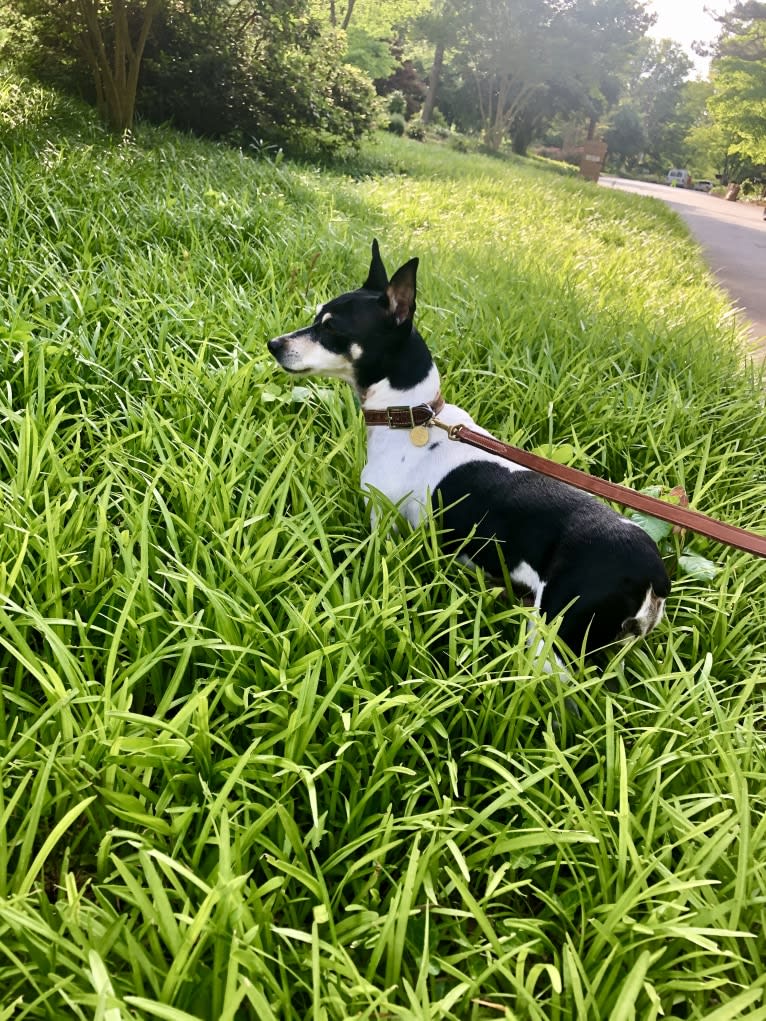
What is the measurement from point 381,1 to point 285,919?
2846 centimetres

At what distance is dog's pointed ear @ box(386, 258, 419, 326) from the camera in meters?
2.05

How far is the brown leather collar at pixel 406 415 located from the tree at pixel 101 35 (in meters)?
6.67

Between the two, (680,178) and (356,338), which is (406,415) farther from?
(680,178)

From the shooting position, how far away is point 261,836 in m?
1.26

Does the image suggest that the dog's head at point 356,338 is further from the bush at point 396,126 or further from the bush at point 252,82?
the bush at point 396,126

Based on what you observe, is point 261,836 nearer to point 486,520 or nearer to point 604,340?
point 486,520

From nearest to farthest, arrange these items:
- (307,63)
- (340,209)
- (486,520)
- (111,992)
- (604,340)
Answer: (111,992)
(486,520)
(604,340)
(340,209)
(307,63)

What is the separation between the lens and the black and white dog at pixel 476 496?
1777 millimetres

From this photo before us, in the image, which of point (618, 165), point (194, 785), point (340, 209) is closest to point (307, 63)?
point (340, 209)

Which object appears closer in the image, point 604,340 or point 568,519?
point 568,519

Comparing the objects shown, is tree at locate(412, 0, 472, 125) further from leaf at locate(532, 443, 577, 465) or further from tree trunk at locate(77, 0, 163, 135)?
leaf at locate(532, 443, 577, 465)

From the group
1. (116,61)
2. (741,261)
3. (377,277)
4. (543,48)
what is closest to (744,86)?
(543,48)

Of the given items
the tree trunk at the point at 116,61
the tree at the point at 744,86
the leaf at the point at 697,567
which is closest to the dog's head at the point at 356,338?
the leaf at the point at 697,567

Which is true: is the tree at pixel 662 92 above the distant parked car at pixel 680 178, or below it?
above
